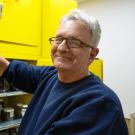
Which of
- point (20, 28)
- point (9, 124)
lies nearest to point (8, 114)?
point (9, 124)

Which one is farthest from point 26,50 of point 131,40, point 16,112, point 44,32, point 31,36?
point 131,40

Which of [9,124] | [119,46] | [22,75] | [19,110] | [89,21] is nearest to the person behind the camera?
[89,21]

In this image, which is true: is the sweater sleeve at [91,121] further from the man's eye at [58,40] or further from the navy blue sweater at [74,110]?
the man's eye at [58,40]

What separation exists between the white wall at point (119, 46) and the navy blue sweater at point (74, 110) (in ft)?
8.71

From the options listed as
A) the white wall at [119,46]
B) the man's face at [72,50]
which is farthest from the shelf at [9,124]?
the white wall at [119,46]

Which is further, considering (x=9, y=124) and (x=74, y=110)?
(x=9, y=124)

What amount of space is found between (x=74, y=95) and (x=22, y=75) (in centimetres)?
39

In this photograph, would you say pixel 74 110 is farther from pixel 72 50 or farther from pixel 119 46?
pixel 119 46

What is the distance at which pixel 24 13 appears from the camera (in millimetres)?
1832

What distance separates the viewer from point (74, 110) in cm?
90

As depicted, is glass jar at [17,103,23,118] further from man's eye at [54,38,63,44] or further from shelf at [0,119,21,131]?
man's eye at [54,38,63,44]

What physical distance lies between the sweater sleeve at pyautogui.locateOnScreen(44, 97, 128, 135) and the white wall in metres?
2.85

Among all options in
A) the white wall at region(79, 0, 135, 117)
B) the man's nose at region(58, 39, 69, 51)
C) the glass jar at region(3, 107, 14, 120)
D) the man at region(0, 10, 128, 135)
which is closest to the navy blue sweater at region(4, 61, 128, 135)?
the man at region(0, 10, 128, 135)

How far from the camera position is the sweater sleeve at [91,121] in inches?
34.2
